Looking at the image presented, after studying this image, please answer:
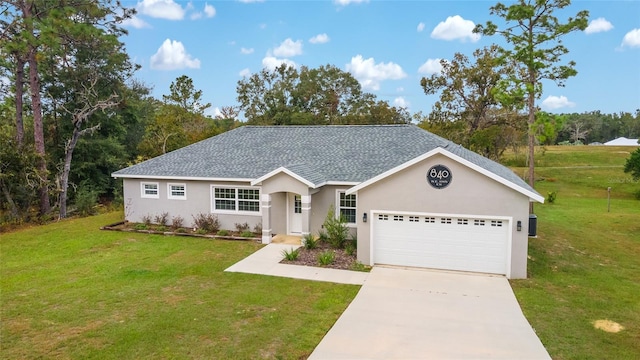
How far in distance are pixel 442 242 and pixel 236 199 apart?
915 cm

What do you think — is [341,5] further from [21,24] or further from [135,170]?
[21,24]

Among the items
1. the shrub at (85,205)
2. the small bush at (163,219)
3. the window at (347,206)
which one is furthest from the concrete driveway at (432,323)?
the shrub at (85,205)

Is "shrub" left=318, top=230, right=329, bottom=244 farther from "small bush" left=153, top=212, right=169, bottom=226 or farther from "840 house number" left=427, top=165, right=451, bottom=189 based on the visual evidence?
"small bush" left=153, top=212, right=169, bottom=226

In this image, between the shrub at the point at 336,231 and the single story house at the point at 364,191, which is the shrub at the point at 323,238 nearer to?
the shrub at the point at 336,231

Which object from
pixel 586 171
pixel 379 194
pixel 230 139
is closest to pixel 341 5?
pixel 230 139

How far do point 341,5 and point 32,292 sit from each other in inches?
735

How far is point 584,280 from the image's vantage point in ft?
37.9

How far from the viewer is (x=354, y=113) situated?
149ft

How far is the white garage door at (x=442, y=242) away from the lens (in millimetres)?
11797

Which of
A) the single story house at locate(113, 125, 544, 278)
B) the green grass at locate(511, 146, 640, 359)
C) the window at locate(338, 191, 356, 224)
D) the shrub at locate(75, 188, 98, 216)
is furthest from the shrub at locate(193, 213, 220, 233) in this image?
the green grass at locate(511, 146, 640, 359)

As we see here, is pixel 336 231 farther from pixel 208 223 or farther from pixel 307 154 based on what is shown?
pixel 208 223

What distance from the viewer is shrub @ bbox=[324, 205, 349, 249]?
14.6 m

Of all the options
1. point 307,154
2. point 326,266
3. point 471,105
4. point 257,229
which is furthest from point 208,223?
point 471,105

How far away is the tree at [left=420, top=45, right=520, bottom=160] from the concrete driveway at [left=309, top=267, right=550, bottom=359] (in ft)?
84.1
